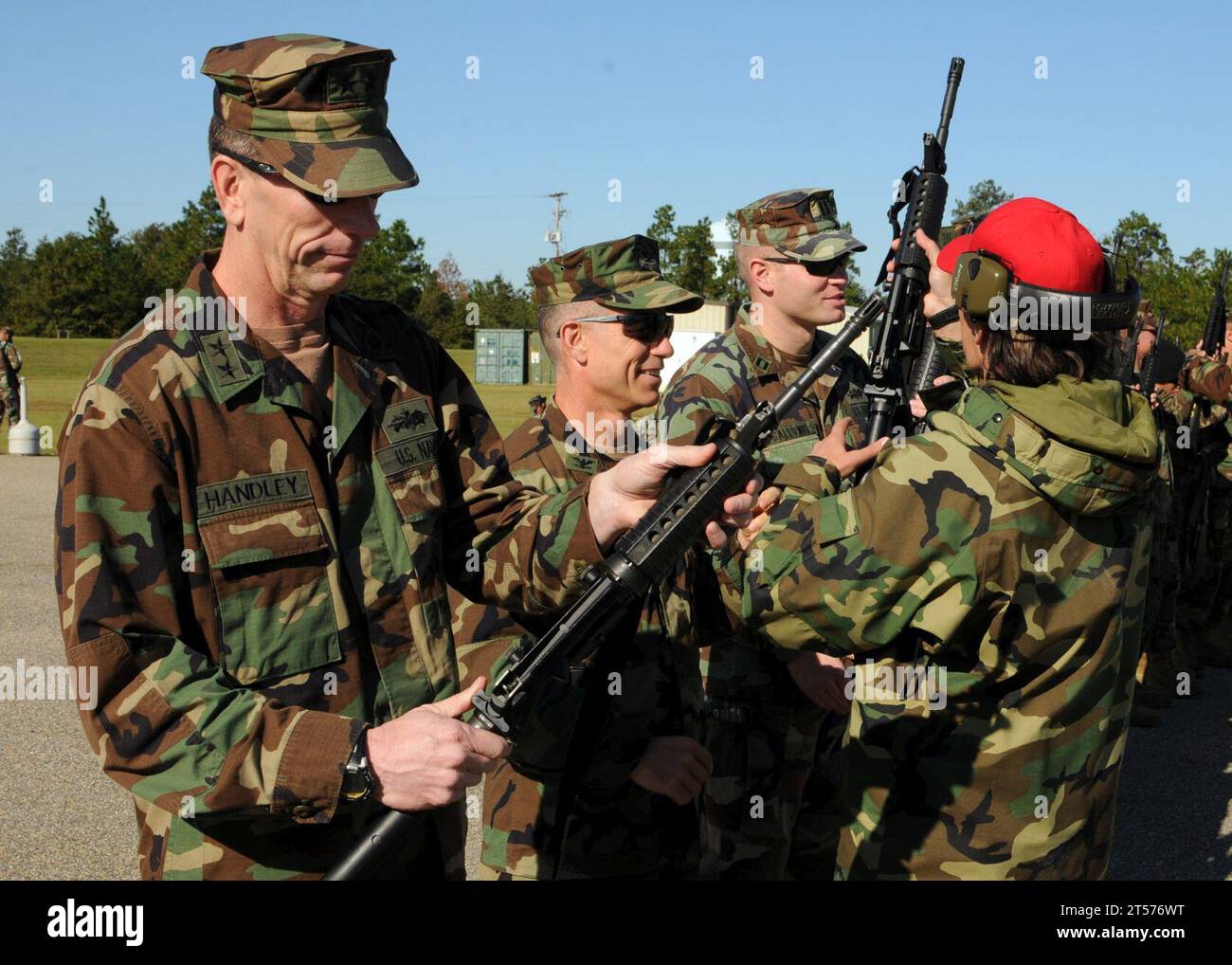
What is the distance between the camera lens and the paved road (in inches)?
231

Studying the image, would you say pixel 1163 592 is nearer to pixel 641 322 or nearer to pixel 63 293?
pixel 641 322

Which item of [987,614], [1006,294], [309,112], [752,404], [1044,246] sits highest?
[309,112]

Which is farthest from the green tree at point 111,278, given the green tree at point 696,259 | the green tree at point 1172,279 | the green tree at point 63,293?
the green tree at point 1172,279

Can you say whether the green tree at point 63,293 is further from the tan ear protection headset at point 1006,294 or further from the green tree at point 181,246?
the tan ear protection headset at point 1006,294

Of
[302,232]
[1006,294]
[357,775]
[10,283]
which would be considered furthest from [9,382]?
[10,283]

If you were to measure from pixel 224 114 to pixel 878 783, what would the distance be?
2246 mm

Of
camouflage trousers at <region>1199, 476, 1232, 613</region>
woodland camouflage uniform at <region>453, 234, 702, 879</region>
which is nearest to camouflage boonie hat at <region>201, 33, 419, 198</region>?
woodland camouflage uniform at <region>453, 234, 702, 879</region>

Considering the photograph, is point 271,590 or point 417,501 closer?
point 271,590

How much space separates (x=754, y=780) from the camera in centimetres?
465

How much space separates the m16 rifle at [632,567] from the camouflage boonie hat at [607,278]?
168 cm

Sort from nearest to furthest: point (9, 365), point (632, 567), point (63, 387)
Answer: point (632, 567) → point (9, 365) → point (63, 387)

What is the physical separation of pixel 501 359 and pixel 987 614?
59.8 m

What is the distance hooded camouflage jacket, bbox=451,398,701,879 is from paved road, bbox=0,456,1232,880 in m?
2.62

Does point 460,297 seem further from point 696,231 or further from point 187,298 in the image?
point 187,298
